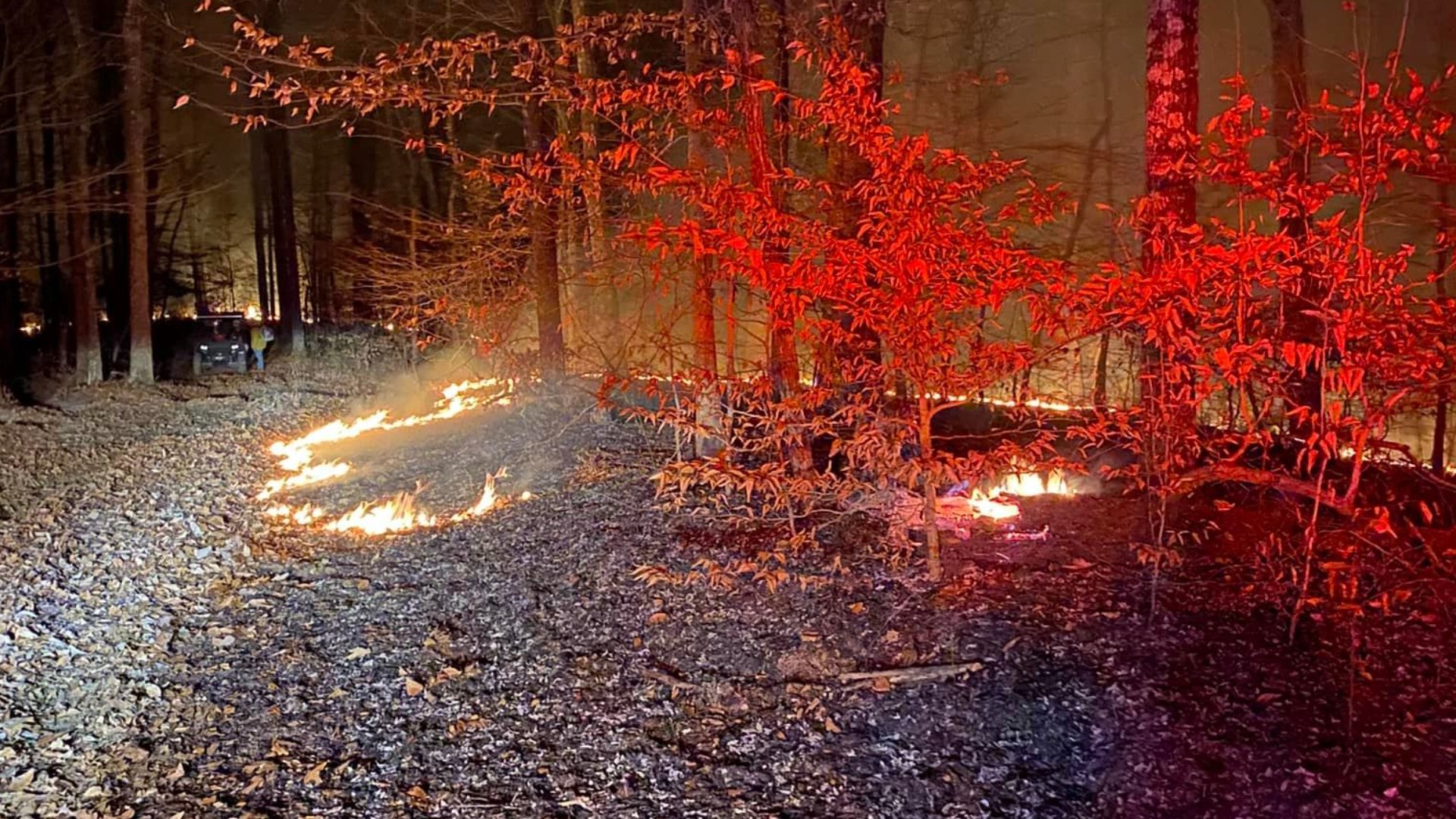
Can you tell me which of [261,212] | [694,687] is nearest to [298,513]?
[694,687]

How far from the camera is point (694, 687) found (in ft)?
13.0

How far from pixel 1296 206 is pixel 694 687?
326 centimetres

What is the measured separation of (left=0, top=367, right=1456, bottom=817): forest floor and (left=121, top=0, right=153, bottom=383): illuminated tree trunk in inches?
421

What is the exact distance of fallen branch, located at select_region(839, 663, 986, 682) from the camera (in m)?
3.79

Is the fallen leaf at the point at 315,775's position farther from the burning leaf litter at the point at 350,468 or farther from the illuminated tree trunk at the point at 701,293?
the burning leaf litter at the point at 350,468

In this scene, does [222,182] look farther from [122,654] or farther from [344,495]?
[122,654]

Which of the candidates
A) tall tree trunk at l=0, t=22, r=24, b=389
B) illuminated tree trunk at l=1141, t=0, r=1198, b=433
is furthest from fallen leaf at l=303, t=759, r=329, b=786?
tall tree trunk at l=0, t=22, r=24, b=389

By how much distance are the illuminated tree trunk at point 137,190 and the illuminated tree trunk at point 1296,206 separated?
15.6 metres

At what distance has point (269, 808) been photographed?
3400 mm

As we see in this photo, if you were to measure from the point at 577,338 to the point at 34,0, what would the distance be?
36.4ft

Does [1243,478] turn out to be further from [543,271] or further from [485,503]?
[543,271]

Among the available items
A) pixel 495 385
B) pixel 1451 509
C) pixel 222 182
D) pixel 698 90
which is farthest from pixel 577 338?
Result: pixel 222 182

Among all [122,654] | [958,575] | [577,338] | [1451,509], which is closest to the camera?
[958,575]

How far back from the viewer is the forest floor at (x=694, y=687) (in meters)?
3.16
